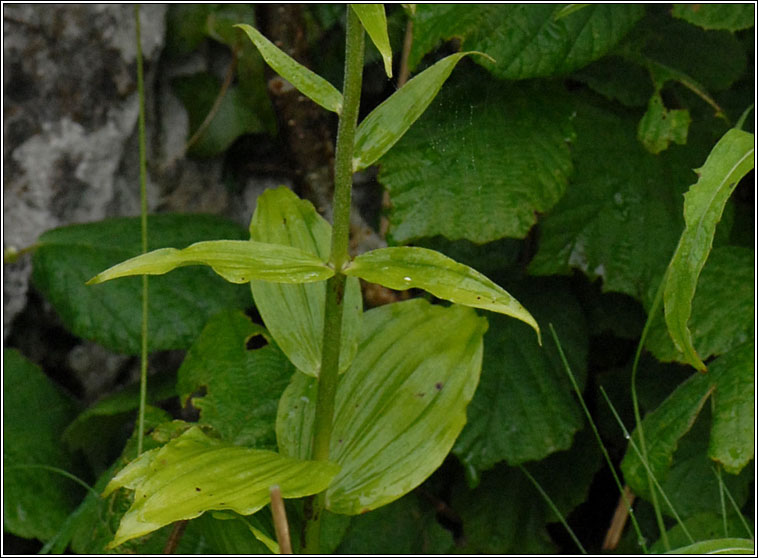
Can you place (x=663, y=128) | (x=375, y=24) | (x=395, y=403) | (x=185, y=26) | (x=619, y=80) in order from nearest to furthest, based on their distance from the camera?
(x=375, y=24), (x=395, y=403), (x=663, y=128), (x=619, y=80), (x=185, y=26)

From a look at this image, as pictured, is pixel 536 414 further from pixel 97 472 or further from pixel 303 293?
pixel 97 472

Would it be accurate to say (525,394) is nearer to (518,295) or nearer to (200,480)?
(518,295)

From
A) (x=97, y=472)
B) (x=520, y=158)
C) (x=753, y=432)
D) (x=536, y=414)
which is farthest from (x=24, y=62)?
(x=753, y=432)

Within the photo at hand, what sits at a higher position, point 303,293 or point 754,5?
point 754,5

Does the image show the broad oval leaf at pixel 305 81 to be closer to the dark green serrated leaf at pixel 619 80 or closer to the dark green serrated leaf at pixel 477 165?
the dark green serrated leaf at pixel 477 165

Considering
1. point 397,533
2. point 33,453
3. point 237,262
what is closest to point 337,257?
point 237,262

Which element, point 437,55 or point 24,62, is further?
point 24,62
